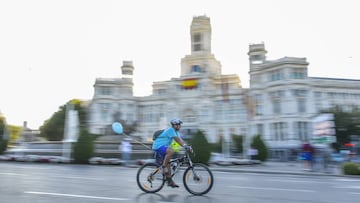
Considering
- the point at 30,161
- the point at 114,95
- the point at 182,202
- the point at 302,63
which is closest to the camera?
the point at 182,202

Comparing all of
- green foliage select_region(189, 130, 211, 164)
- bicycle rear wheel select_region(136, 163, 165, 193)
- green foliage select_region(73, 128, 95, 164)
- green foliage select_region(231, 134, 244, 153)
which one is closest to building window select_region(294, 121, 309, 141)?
green foliage select_region(231, 134, 244, 153)

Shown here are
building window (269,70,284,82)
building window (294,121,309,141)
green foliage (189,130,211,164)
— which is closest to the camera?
green foliage (189,130,211,164)

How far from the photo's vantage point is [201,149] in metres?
24.2

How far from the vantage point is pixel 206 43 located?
87.8 m

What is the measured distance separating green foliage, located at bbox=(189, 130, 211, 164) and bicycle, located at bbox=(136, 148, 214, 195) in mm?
15985

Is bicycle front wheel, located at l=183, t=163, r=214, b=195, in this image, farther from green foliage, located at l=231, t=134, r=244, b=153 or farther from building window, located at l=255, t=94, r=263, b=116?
building window, located at l=255, t=94, r=263, b=116

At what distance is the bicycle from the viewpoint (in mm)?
7520

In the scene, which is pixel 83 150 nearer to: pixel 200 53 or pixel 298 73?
pixel 298 73

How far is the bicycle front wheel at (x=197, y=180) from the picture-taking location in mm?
7520

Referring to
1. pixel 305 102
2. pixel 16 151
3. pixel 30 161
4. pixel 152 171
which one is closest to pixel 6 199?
pixel 152 171

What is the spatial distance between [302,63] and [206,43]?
108 feet

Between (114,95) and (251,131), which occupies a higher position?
(114,95)

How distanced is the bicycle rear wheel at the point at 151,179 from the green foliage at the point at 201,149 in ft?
52.4

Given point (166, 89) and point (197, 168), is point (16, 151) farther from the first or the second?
point (166, 89)
